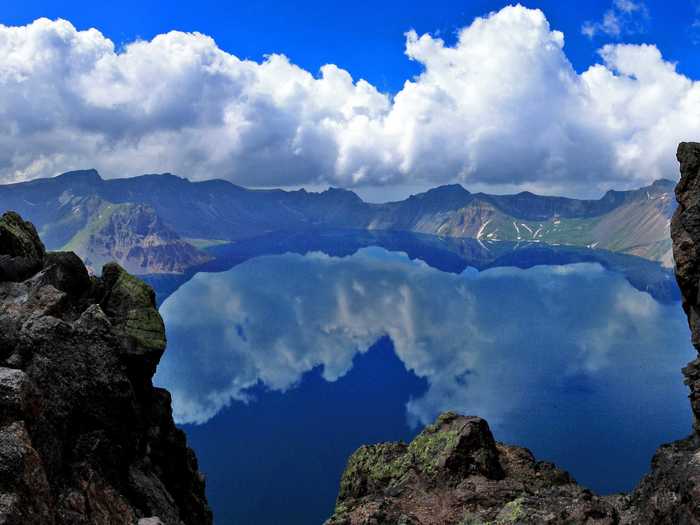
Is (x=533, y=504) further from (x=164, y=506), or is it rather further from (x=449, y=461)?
(x=164, y=506)

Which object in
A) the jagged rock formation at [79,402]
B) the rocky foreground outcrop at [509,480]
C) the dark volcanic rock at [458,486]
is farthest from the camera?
the dark volcanic rock at [458,486]

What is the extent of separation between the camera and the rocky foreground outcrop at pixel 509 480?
25.6 metres

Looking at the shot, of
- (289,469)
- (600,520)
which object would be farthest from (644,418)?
(600,520)

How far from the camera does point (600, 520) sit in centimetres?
2680

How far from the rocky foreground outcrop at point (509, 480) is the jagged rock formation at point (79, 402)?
14.8 metres

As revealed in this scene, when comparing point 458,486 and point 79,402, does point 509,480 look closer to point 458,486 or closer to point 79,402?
point 458,486

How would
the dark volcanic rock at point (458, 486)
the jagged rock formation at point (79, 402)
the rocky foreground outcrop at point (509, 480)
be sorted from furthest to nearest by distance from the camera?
the dark volcanic rock at point (458, 486)
the rocky foreground outcrop at point (509, 480)
the jagged rock formation at point (79, 402)

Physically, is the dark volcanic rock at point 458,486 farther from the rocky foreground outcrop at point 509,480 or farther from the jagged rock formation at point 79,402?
the jagged rock formation at point 79,402

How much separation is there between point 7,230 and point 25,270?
3302 millimetres

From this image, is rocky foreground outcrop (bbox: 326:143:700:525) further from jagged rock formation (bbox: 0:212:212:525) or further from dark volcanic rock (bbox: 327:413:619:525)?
jagged rock formation (bbox: 0:212:212:525)

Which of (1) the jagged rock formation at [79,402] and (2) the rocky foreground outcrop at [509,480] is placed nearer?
(1) the jagged rock formation at [79,402]

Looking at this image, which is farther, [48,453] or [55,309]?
[55,309]

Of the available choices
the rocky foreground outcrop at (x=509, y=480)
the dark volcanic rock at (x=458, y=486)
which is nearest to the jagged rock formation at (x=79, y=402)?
the rocky foreground outcrop at (x=509, y=480)

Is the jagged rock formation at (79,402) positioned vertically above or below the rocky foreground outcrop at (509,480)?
above
